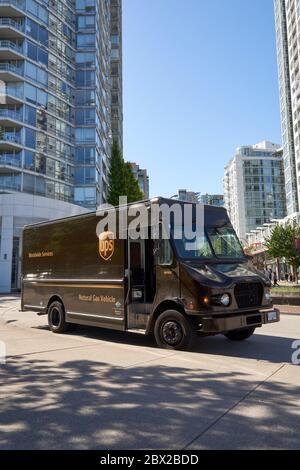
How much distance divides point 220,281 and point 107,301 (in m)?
2.97

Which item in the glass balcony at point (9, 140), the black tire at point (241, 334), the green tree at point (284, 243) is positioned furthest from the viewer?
the glass balcony at point (9, 140)

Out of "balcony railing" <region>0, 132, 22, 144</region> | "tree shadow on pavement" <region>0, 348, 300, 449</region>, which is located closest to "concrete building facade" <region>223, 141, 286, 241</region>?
"balcony railing" <region>0, 132, 22, 144</region>

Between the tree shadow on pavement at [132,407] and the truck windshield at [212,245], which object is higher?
the truck windshield at [212,245]

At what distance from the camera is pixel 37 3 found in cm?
4697

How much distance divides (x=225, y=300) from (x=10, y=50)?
43634mm

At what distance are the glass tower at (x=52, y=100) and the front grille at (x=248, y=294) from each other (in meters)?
38.7

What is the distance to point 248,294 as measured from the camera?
816 centimetres

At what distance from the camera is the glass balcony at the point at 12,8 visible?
4359cm

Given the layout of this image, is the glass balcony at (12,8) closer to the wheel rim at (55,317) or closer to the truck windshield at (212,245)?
the wheel rim at (55,317)

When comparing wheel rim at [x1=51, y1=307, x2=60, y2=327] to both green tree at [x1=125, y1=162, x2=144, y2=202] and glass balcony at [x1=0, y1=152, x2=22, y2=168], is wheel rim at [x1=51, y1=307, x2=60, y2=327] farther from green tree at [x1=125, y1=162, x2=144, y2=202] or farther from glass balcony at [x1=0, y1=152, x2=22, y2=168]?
glass balcony at [x1=0, y1=152, x2=22, y2=168]

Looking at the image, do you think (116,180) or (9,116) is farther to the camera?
(116,180)

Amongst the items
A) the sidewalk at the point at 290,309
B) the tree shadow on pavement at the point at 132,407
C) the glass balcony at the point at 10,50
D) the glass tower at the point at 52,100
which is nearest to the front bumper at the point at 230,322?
the tree shadow on pavement at the point at 132,407

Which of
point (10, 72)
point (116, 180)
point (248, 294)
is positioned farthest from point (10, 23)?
point (248, 294)

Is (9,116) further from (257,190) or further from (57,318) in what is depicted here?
(257,190)
